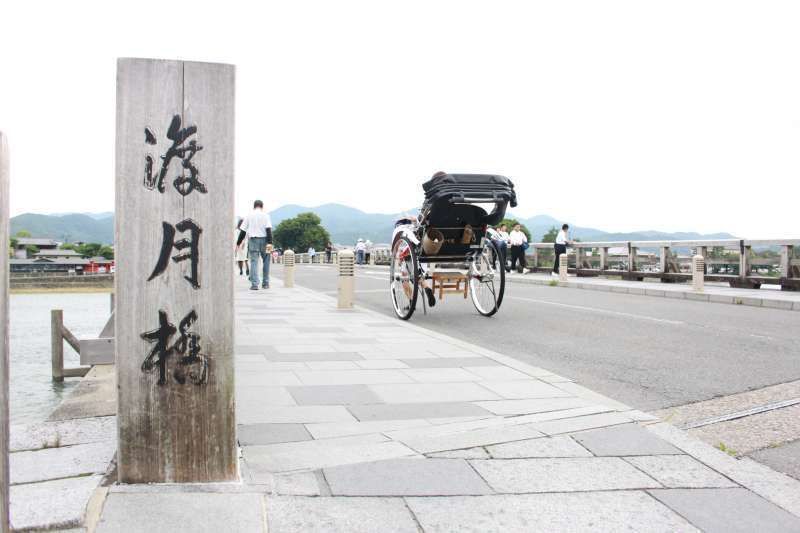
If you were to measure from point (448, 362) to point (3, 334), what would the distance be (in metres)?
4.94

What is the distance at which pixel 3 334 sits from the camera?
1915 millimetres

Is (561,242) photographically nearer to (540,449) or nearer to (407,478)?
(540,449)

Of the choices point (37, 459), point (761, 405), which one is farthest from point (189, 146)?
point (761, 405)

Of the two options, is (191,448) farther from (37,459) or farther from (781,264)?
(781,264)

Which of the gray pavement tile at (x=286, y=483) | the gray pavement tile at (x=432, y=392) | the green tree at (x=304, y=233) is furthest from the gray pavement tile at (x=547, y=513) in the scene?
the green tree at (x=304, y=233)

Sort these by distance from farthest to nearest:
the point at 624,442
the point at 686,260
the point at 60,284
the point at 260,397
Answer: the point at 60,284
the point at 686,260
the point at 260,397
the point at 624,442

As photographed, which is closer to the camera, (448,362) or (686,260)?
(448,362)

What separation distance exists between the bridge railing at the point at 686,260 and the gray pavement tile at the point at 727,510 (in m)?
16.7

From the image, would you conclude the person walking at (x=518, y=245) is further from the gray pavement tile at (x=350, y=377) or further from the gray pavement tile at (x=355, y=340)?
the gray pavement tile at (x=350, y=377)

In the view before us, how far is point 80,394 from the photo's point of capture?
200 inches

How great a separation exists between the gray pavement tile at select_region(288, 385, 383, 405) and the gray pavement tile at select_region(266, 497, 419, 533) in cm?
188

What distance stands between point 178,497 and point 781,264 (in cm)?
1877

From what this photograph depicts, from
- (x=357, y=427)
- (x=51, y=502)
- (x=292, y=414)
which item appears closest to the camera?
(x=51, y=502)

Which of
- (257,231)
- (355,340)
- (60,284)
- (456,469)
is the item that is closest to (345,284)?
(355,340)
